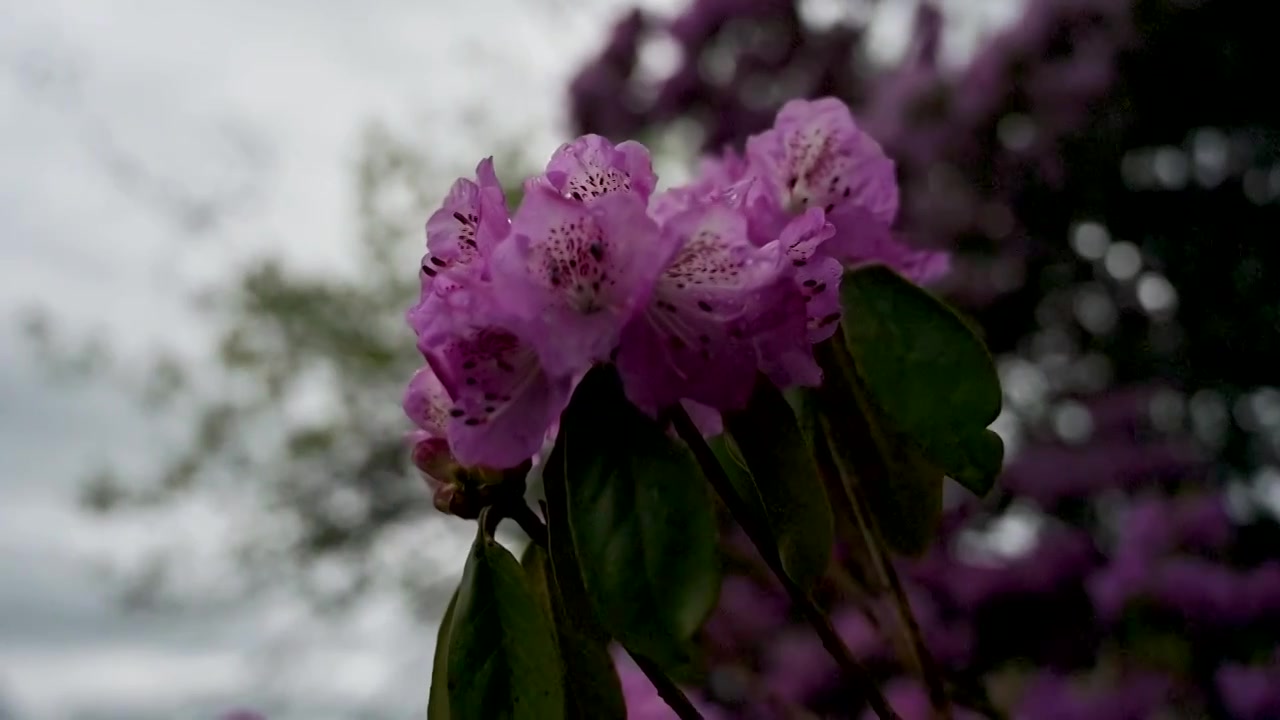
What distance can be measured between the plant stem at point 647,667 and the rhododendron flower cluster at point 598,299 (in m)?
0.03

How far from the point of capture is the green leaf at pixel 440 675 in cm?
39

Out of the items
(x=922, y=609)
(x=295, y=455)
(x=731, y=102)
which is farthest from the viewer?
(x=295, y=455)

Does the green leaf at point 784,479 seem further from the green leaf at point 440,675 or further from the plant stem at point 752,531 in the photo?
the green leaf at point 440,675

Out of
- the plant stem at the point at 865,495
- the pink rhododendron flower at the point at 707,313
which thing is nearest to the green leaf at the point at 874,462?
the plant stem at the point at 865,495

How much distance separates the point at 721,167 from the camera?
532mm

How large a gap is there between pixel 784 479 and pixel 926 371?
0.08 metres

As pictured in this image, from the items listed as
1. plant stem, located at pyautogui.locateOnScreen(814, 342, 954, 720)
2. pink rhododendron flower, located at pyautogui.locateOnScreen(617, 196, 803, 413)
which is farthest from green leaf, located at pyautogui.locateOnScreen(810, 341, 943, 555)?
pink rhododendron flower, located at pyautogui.locateOnScreen(617, 196, 803, 413)

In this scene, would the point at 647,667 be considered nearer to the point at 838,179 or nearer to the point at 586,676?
the point at 586,676

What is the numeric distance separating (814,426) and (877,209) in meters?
0.10

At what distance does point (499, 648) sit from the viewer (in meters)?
0.37

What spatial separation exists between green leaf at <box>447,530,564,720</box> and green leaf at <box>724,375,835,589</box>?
0.09 m

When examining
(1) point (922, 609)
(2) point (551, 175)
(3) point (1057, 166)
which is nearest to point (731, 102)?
(3) point (1057, 166)

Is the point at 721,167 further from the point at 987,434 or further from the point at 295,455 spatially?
the point at 295,455

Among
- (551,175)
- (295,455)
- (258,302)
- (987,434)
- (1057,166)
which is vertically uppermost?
(258,302)
